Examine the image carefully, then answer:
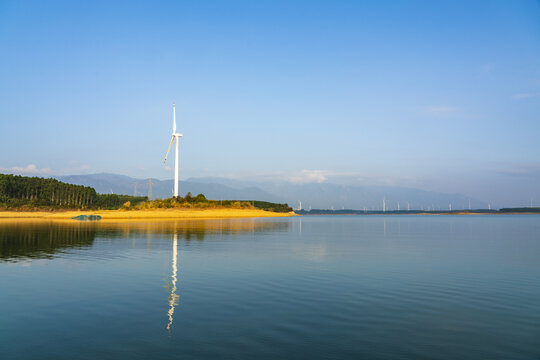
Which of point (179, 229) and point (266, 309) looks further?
point (179, 229)

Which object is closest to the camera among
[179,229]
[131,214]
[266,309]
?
[266,309]

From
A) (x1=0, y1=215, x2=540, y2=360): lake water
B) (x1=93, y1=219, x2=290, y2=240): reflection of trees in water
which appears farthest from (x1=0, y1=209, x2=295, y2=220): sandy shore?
(x1=0, y1=215, x2=540, y2=360): lake water

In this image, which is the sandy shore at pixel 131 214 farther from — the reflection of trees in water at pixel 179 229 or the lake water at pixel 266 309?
the lake water at pixel 266 309

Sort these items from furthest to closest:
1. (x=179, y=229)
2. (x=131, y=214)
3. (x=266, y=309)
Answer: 1. (x=131, y=214)
2. (x=179, y=229)
3. (x=266, y=309)

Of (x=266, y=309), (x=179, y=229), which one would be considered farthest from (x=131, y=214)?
(x=266, y=309)

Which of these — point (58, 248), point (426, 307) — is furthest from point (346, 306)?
point (58, 248)

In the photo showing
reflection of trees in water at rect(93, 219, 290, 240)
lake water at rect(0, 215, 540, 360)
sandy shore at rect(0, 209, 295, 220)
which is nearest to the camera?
lake water at rect(0, 215, 540, 360)

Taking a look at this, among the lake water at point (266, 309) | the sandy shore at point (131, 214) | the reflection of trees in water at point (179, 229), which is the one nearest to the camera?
the lake water at point (266, 309)

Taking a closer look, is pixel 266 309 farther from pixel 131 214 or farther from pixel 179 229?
pixel 131 214

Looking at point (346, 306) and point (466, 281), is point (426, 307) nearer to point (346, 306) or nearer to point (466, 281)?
point (346, 306)

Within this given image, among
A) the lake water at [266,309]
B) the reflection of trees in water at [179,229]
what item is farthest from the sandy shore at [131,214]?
the lake water at [266,309]

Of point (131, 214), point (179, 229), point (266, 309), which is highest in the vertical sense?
point (131, 214)

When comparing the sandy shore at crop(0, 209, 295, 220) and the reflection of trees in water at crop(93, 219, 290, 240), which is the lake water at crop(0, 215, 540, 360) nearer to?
the reflection of trees in water at crop(93, 219, 290, 240)

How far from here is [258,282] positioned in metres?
22.7
